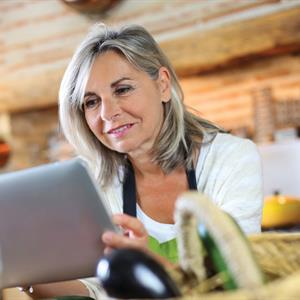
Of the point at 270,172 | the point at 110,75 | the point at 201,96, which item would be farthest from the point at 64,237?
the point at 201,96

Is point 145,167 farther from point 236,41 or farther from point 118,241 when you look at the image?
point 236,41

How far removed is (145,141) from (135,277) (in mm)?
968

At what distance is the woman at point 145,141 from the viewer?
1634 millimetres

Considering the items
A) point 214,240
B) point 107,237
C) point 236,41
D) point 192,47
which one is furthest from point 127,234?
point 192,47

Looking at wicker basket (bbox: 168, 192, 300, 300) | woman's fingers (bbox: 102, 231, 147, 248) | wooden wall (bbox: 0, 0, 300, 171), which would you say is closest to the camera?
wicker basket (bbox: 168, 192, 300, 300)

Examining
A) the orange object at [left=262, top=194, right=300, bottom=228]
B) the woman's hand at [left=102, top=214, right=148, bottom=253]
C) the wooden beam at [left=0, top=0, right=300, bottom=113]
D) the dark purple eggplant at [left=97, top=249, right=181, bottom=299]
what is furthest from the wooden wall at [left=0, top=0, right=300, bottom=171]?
the dark purple eggplant at [left=97, top=249, right=181, bottom=299]

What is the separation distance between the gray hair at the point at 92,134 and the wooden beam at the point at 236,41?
7.35ft

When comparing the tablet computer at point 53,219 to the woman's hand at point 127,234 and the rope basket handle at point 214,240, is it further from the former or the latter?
the rope basket handle at point 214,240

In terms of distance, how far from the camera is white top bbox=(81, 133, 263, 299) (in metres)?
1.54

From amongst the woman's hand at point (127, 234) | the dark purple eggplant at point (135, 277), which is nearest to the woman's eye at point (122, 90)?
the woman's hand at point (127, 234)

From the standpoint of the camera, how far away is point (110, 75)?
5.39 feet

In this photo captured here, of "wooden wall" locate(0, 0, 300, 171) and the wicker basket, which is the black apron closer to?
the wicker basket

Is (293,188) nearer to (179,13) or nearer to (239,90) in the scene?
(239,90)

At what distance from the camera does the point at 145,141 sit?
1.75m
